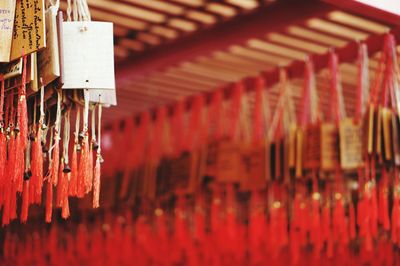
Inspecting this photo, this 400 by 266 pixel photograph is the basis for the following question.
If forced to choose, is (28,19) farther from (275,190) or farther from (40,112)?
(275,190)

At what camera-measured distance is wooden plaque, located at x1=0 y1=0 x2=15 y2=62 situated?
233 cm

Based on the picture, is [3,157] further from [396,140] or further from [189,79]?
[189,79]

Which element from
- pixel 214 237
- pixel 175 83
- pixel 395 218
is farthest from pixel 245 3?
pixel 395 218

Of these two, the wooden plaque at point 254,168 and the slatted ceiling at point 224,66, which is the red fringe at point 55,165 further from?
the slatted ceiling at point 224,66

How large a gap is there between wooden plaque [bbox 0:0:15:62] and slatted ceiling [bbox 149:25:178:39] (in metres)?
2.51

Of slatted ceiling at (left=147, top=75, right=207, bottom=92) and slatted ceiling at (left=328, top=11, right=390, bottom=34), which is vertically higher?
slatted ceiling at (left=328, top=11, right=390, bottom=34)

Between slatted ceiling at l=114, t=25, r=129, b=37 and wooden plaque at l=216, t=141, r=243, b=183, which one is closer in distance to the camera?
wooden plaque at l=216, t=141, r=243, b=183

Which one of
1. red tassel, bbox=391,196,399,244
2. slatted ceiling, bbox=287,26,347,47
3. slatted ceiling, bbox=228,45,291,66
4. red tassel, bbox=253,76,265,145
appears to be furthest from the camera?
slatted ceiling, bbox=228,45,291,66

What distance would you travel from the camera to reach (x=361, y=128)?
12.2ft

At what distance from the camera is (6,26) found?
7.75 feet

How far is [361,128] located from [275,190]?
663 mm

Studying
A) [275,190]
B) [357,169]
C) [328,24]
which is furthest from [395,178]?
[328,24]

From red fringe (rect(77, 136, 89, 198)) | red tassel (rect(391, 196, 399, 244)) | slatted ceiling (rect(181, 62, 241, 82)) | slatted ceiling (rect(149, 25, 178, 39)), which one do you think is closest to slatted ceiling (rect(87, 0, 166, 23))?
slatted ceiling (rect(149, 25, 178, 39))

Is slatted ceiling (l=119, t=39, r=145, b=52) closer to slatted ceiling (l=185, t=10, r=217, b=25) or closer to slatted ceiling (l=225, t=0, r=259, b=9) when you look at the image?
slatted ceiling (l=185, t=10, r=217, b=25)
